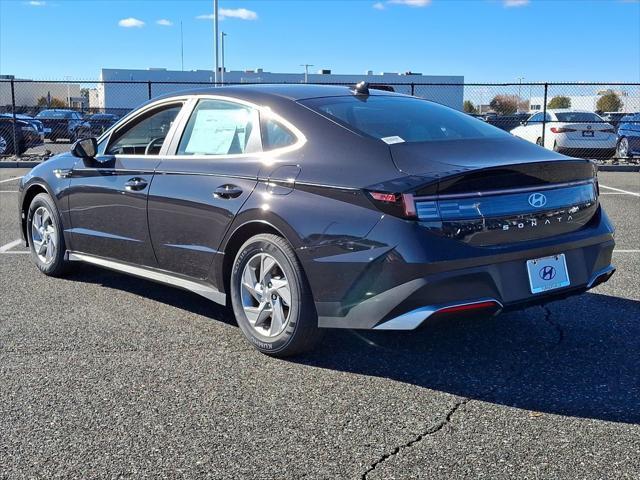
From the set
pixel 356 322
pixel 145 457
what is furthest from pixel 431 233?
pixel 145 457

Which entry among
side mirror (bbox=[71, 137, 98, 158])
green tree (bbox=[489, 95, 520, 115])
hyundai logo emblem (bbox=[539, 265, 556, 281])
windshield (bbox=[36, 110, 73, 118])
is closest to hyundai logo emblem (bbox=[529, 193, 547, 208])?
hyundai logo emblem (bbox=[539, 265, 556, 281])

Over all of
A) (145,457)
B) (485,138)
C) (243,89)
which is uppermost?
(243,89)

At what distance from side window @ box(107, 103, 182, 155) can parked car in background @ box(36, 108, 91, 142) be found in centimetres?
1903

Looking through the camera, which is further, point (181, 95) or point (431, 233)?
point (181, 95)

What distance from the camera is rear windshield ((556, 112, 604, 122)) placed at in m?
17.9

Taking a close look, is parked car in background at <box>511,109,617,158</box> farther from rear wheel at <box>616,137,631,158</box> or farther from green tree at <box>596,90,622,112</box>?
green tree at <box>596,90,622,112</box>

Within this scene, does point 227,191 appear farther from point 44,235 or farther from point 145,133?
point 44,235

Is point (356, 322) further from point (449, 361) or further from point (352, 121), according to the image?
point (352, 121)

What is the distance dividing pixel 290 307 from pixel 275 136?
1.03 metres

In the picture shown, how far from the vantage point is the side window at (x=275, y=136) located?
4.25m

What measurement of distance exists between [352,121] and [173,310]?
6.42 feet

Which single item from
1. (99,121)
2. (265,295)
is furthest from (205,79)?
(265,295)

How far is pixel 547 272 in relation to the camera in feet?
12.8

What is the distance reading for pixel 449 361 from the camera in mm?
4156
